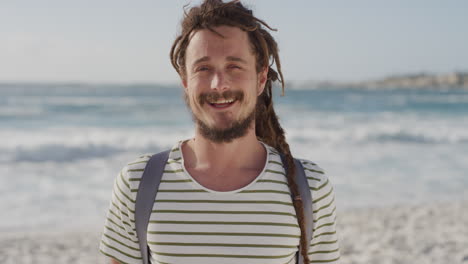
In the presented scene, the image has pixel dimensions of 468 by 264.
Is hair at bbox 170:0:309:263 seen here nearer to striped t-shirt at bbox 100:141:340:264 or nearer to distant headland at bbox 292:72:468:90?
striped t-shirt at bbox 100:141:340:264

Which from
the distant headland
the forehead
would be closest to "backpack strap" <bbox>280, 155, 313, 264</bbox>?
the forehead

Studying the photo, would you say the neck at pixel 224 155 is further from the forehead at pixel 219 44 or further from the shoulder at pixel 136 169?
the forehead at pixel 219 44

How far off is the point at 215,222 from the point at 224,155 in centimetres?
31

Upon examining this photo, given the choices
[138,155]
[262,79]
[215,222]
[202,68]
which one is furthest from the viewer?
[138,155]

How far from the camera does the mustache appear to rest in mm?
1961

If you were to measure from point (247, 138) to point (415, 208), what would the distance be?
7052 mm

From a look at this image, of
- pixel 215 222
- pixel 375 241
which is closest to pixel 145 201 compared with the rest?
pixel 215 222

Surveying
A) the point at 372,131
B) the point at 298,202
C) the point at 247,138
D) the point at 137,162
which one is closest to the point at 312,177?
the point at 298,202

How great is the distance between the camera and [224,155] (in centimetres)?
209

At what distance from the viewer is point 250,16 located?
2.06 meters

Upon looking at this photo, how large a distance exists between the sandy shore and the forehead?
4.47 m

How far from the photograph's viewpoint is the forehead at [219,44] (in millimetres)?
1988

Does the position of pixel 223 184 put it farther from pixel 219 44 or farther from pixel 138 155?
pixel 138 155

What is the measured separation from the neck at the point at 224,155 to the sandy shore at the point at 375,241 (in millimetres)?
4186
